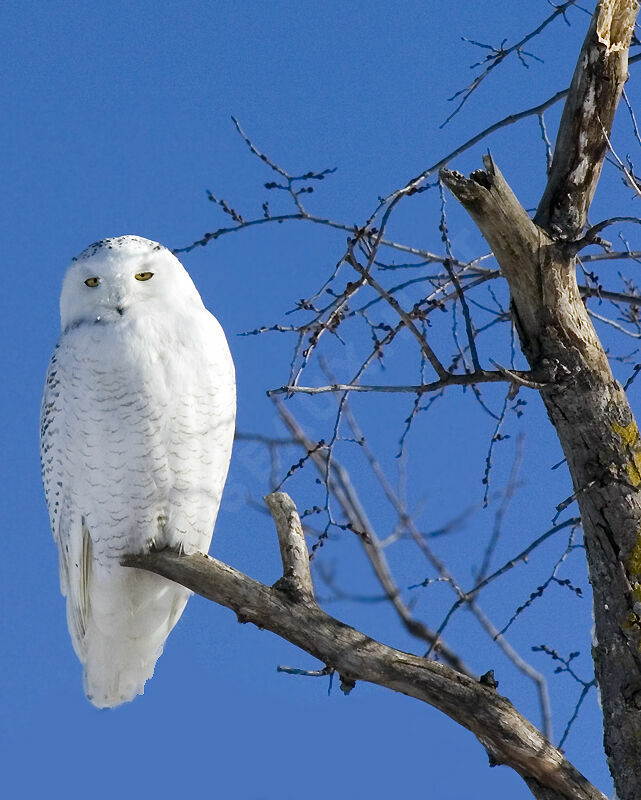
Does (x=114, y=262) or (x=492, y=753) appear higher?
(x=114, y=262)

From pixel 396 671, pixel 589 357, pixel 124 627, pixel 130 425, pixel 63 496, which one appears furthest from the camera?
pixel 124 627

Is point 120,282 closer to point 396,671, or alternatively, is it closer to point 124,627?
point 124,627

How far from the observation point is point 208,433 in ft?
10.2

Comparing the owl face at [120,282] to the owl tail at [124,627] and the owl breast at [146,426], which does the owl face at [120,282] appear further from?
the owl tail at [124,627]

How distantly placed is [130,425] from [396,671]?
3.69 ft

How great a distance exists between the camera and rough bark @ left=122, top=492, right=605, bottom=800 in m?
2.35

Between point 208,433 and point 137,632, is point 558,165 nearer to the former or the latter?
point 208,433

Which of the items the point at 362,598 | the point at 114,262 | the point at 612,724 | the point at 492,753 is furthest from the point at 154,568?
the point at 612,724

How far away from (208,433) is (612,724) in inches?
58.5

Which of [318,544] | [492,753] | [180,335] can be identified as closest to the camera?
[492,753]

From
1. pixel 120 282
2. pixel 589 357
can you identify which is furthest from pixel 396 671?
pixel 120 282

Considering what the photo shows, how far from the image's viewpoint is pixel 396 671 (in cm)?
243

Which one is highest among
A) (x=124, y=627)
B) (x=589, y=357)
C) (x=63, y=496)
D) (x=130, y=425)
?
(x=589, y=357)

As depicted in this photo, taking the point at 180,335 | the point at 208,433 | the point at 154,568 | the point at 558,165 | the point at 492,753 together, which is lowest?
the point at 492,753
